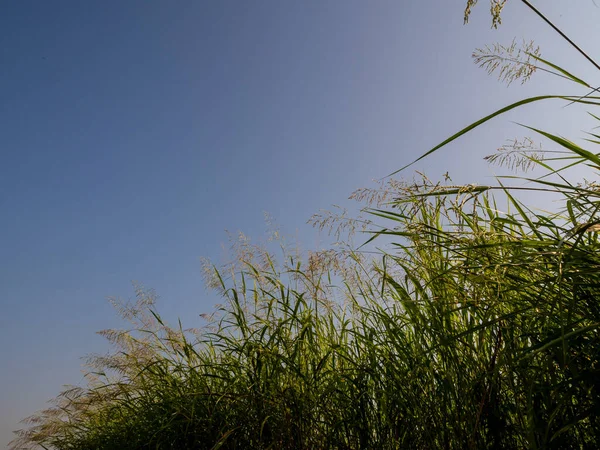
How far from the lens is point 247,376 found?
2.32 m

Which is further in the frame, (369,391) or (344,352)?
(344,352)

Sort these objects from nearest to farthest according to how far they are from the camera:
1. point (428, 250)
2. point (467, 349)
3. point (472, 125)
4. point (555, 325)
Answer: point (472, 125) → point (555, 325) → point (467, 349) → point (428, 250)

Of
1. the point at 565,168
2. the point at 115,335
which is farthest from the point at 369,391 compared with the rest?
the point at 115,335

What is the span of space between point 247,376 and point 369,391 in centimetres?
61

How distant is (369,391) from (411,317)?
0.38 meters

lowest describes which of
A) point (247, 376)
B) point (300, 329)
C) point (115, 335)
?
point (247, 376)

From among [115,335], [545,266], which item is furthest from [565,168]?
[115,335]

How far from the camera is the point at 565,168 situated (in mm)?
1753

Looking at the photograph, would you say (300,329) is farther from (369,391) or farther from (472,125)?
(472,125)

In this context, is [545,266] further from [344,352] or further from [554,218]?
[344,352]

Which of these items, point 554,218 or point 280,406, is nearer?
point 554,218

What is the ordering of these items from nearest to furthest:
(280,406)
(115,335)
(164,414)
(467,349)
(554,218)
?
(467,349), (554,218), (280,406), (164,414), (115,335)

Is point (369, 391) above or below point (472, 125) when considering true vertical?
below

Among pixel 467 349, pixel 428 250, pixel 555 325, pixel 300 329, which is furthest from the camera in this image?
pixel 300 329
